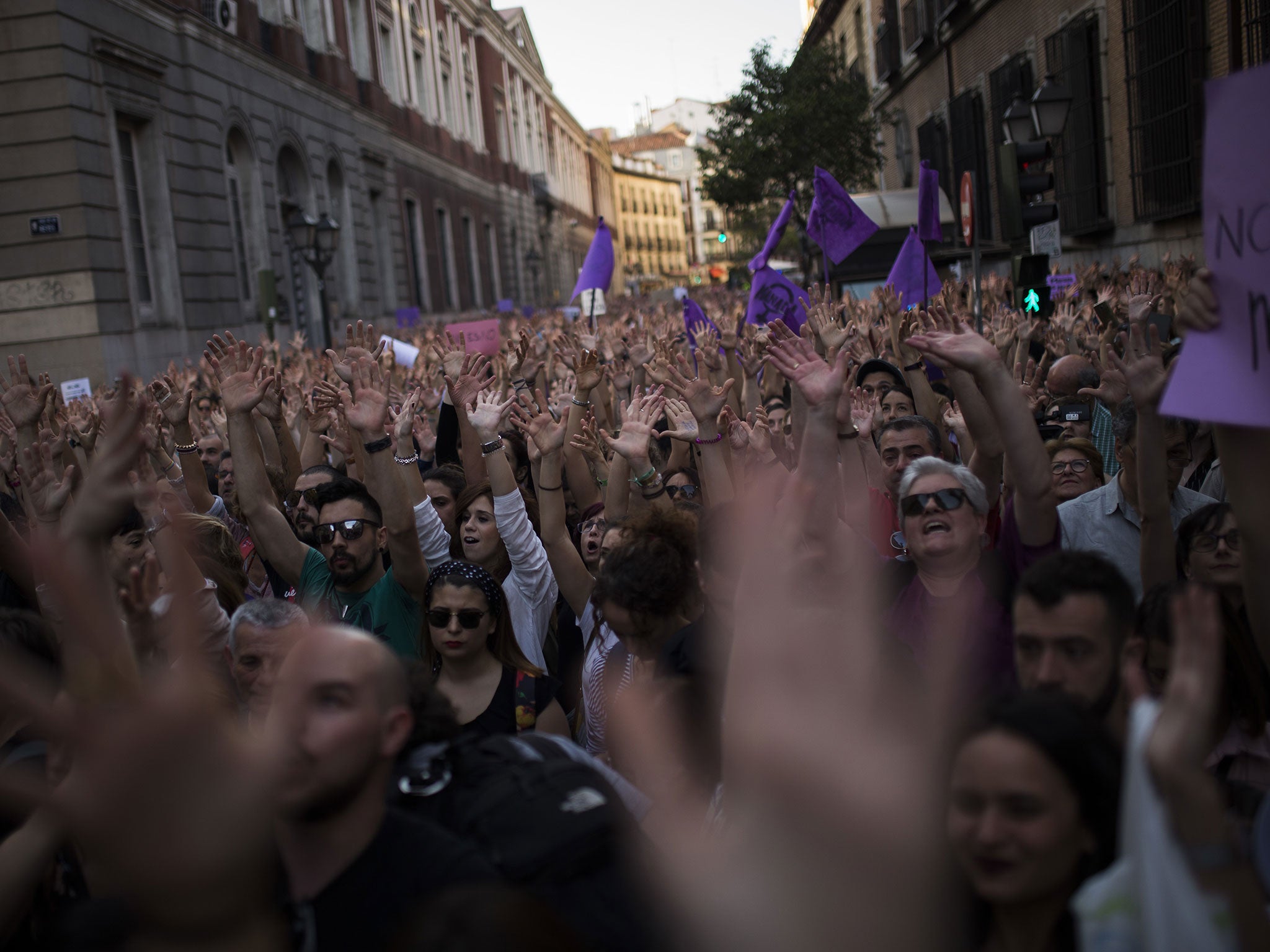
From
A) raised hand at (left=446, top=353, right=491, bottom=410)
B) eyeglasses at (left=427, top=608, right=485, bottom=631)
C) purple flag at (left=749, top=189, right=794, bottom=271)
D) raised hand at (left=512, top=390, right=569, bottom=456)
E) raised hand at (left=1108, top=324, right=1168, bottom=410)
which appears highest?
purple flag at (left=749, top=189, right=794, bottom=271)

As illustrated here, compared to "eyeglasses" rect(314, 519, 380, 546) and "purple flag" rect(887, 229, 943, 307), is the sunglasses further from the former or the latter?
"purple flag" rect(887, 229, 943, 307)

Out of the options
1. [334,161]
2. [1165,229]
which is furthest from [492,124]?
[1165,229]

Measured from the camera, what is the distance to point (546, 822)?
6.40ft

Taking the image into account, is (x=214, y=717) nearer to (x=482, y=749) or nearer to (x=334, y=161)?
(x=482, y=749)

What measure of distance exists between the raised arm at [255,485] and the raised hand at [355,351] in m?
0.46

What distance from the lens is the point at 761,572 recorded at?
2.09 m

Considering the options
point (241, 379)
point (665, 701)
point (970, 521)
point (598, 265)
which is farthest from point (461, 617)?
point (598, 265)

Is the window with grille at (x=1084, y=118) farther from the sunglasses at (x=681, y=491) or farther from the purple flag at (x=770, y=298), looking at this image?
the sunglasses at (x=681, y=491)

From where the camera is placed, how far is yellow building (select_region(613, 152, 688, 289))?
10094cm

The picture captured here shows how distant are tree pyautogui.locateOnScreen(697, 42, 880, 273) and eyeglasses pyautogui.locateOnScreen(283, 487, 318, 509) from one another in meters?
21.2

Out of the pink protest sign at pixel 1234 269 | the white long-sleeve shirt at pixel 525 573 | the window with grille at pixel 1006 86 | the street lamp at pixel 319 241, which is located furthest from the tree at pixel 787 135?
the pink protest sign at pixel 1234 269

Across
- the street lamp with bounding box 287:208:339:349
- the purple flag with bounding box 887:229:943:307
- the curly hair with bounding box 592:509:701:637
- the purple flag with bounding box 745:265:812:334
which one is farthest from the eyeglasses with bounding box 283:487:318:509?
the street lamp with bounding box 287:208:339:349

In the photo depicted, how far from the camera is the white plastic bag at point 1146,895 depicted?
149cm

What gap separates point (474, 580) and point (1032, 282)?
6.79 meters
